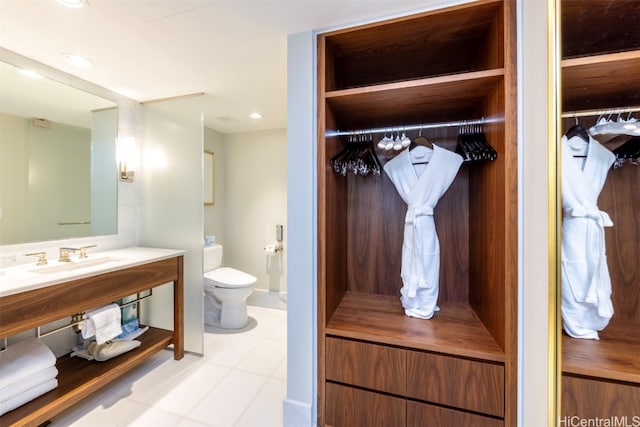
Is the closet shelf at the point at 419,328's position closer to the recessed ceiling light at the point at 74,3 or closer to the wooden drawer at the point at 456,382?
the wooden drawer at the point at 456,382

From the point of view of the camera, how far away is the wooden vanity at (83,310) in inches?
Result: 47.0

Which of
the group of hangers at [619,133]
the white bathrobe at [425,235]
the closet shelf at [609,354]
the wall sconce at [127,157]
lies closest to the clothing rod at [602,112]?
the group of hangers at [619,133]

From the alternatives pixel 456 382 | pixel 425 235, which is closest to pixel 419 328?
pixel 456 382

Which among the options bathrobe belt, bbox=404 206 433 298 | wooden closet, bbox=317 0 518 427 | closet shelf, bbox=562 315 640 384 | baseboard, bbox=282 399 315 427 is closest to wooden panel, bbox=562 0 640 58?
wooden closet, bbox=317 0 518 427

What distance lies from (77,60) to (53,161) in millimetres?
703

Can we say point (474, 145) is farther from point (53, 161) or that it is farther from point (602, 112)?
point (53, 161)

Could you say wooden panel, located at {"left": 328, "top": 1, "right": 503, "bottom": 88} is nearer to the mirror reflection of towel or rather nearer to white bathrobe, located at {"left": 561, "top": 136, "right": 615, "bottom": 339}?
white bathrobe, located at {"left": 561, "top": 136, "right": 615, "bottom": 339}

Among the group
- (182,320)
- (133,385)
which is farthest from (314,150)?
(133,385)

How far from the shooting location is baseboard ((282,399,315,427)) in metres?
1.33

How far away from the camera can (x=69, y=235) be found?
1.85 m

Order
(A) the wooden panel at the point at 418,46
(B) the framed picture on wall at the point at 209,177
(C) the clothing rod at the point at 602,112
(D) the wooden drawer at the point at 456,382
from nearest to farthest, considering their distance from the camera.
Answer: (C) the clothing rod at the point at 602,112
(D) the wooden drawer at the point at 456,382
(A) the wooden panel at the point at 418,46
(B) the framed picture on wall at the point at 209,177

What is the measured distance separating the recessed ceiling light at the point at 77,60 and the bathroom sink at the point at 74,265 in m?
1.29

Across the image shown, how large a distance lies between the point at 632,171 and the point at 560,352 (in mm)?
802

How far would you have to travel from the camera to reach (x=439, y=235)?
5.42 feet
